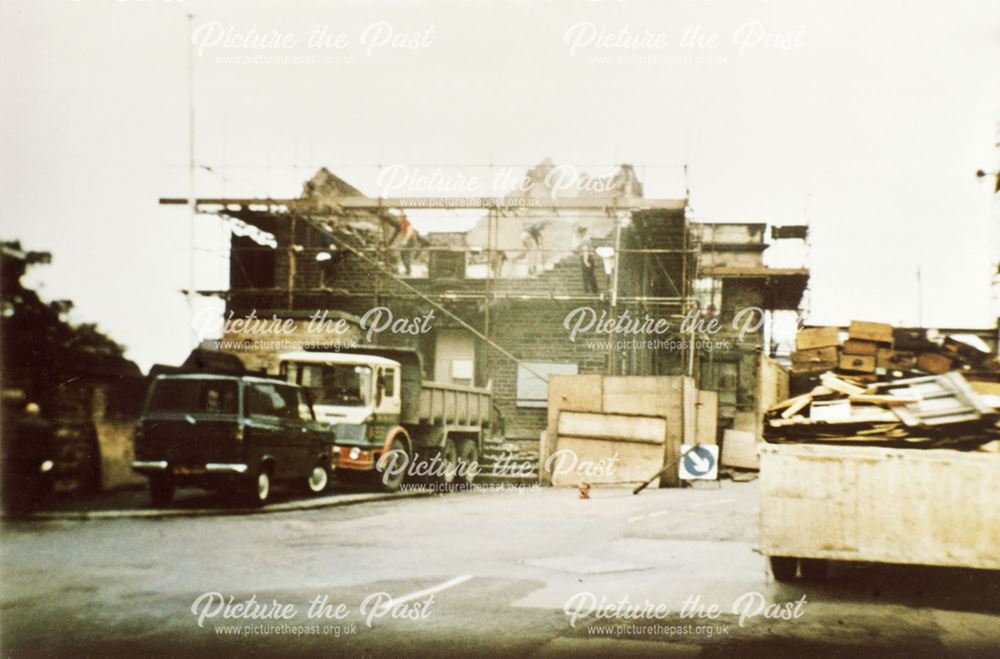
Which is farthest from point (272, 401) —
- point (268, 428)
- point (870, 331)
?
point (870, 331)

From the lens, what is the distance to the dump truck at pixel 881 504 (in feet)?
23.8

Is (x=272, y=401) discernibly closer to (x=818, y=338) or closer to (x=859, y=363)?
(x=818, y=338)

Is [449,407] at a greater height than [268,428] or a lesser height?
greater

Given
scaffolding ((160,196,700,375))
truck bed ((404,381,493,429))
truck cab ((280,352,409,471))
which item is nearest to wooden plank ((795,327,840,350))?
scaffolding ((160,196,700,375))

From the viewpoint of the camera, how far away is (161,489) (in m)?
10.2

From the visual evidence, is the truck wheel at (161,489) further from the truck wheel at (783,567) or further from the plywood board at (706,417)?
the truck wheel at (783,567)

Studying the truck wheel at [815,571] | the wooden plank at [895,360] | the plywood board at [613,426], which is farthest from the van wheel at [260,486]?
the wooden plank at [895,360]

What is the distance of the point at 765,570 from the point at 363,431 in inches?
291

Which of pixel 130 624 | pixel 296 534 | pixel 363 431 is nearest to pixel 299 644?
pixel 130 624

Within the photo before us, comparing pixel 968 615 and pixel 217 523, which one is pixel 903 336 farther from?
pixel 217 523

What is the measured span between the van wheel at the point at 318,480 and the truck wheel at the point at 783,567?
7337 mm

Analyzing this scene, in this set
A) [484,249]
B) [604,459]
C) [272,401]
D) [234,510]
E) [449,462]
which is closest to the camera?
[484,249]

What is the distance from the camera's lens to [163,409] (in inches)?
385

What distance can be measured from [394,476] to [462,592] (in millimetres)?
6955
